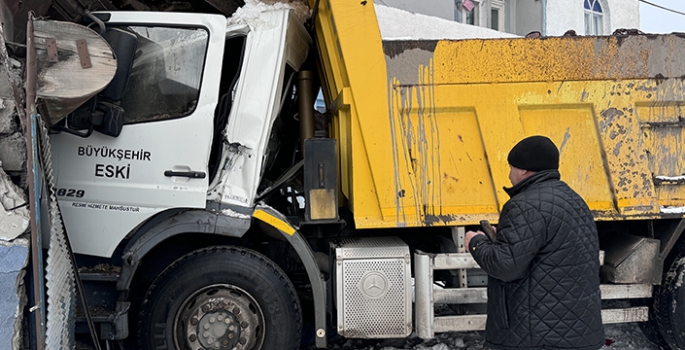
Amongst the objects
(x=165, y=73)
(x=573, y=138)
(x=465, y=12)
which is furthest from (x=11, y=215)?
(x=465, y=12)

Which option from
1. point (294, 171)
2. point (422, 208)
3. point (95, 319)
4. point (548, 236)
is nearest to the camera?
point (548, 236)

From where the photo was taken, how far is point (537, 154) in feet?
7.77

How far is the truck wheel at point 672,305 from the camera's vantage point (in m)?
3.48

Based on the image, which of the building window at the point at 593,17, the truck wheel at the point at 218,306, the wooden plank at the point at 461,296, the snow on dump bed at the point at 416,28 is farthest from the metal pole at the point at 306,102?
the building window at the point at 593,17

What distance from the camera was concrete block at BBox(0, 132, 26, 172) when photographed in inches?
106

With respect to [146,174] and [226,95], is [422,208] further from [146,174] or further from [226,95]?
[146,174]

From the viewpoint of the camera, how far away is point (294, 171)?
3557mm

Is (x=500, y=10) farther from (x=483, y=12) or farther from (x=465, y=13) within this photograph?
(x=465, y=13)

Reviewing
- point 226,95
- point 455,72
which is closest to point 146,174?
point 226,95

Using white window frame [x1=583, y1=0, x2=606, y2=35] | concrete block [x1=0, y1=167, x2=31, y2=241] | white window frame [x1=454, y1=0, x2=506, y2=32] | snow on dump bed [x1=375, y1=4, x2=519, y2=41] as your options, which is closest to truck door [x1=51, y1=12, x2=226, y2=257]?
concrete block [x1=0, y1=167, x2=31, y2=241]

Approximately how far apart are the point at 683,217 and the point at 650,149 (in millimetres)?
519

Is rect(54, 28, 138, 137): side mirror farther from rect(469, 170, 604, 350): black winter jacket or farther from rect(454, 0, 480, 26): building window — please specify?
rect(454, 0, 480, 26): building window

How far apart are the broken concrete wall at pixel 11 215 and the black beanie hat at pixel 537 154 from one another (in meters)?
2.53

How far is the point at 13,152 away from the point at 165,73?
961 millimetres
